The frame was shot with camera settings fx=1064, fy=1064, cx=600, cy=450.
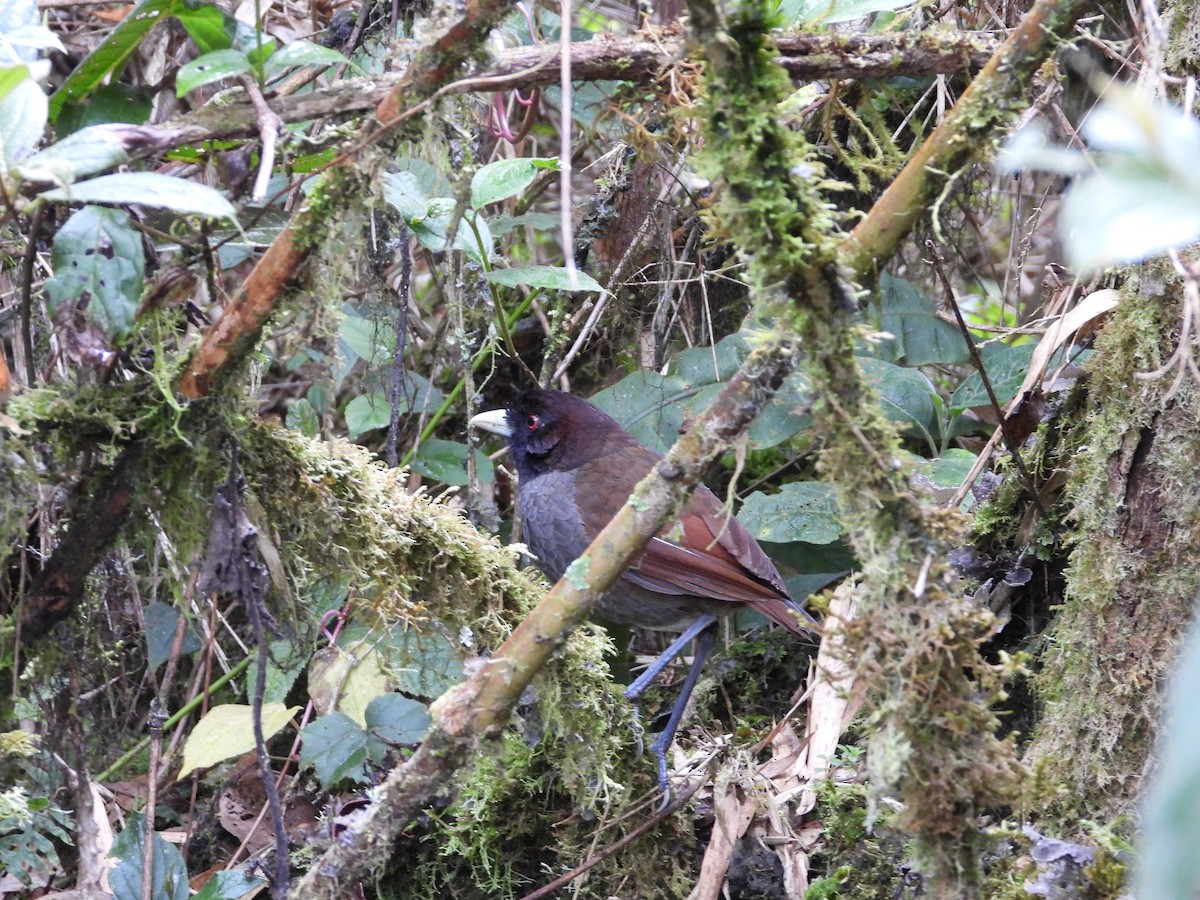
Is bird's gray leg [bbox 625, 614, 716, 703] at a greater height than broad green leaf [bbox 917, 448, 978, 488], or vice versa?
broad green leaf [bbox 917, 448, 978, 488]

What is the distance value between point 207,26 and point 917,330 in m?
2.91

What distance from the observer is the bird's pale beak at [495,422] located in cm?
Answer: 422

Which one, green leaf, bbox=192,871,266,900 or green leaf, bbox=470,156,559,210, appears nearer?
green leaf, bbox=192,871,266,900

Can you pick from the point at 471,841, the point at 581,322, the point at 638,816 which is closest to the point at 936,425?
the point at 581,322

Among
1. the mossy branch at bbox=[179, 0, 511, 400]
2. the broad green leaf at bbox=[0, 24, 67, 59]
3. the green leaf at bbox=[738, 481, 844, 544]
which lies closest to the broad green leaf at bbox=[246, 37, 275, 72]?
the mossy branch at bbox=[179, 0, 511, 400]

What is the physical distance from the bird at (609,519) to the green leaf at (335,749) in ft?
3.13

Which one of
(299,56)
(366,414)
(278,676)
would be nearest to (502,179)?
(299,56)

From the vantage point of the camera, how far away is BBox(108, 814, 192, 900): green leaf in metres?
2.61

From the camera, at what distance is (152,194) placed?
174cm

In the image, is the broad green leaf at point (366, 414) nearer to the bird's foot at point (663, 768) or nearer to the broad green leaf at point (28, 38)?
the bird's foot at point (663, 768)

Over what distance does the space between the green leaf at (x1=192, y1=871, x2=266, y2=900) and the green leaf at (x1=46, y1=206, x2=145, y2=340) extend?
4.68ft

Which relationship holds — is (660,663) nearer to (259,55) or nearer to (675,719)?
(675,719)

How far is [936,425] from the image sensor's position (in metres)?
4.18

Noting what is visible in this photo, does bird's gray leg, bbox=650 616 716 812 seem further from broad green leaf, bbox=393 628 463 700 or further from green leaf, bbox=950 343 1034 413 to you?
green leaf, bbox=950 343 1034 413
